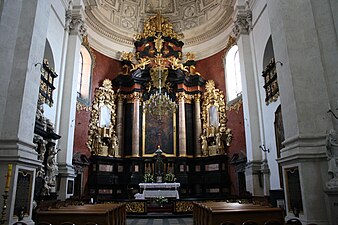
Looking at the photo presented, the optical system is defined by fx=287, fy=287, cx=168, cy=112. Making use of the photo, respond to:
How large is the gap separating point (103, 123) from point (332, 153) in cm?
1161

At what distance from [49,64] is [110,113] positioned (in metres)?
5.37

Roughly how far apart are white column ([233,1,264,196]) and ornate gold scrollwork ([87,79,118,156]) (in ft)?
23.0

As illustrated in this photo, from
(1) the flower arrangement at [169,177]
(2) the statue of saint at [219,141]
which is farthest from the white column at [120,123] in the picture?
(2) the statue of saint at [219,141]

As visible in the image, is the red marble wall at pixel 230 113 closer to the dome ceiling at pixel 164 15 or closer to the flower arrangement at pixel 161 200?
the dome ceiling at pixel 164 15

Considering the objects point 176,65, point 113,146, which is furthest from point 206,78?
point 113,146

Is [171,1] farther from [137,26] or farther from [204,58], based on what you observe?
[204,58]

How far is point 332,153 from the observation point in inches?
212

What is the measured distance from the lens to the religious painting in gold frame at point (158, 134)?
51.7ft

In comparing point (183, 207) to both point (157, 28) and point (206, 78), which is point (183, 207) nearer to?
point (206, 78)

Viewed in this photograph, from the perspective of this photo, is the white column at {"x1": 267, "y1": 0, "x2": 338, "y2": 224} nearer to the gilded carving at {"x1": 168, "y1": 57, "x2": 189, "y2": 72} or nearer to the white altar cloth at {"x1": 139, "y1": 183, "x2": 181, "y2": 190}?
the white altar cloth at {"x1": 139, "y1": 183, "x2": 181, "y2": 190}

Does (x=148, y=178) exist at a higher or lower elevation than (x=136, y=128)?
lower

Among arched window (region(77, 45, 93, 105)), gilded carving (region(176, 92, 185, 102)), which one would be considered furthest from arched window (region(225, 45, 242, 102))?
arched window (region(77, 45, 93, 105))

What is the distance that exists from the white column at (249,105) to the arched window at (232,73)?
6.73 feet

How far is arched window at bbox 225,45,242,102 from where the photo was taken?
15066 mm
